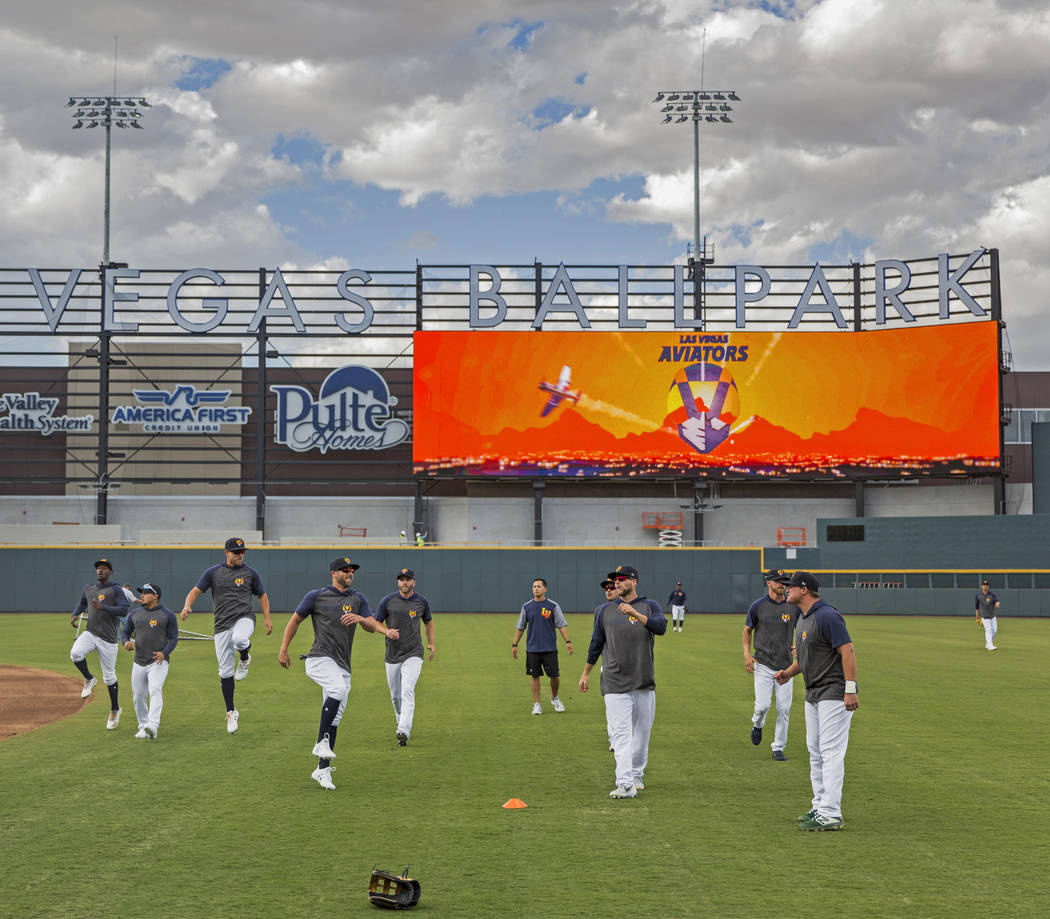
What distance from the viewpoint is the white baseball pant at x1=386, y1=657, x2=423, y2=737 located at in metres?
13.6

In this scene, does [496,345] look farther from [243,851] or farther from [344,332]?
[243,851]

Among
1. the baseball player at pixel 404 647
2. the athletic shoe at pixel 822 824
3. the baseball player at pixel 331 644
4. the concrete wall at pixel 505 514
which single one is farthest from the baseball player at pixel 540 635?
the concrete wall at pixel 505 514

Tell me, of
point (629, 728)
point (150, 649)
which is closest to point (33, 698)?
point (150, 649)

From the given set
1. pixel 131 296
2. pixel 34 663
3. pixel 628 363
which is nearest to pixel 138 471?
pixel 131 296

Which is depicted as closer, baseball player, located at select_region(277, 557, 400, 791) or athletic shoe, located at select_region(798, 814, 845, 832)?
athletic shoe, located at select_region(798, 814, 845, 832)

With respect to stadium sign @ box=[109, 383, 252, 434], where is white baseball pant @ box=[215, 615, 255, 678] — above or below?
below

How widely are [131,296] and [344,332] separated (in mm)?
11209

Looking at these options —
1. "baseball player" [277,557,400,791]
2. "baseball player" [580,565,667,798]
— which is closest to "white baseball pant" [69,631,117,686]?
"baseball player" [277,557,400,791]

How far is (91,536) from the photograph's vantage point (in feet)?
181

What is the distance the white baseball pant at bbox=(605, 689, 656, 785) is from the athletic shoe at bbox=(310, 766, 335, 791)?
2.81 m

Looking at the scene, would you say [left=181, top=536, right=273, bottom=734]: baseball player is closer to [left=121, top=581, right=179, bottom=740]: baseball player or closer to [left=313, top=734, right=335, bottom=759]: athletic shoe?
[left=121, top=581, right=179, bottom=740]: baseball player

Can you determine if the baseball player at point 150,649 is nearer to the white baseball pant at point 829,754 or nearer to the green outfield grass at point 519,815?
the green outfield grass at point 519,815

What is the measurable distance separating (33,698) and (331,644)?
33.6 ft

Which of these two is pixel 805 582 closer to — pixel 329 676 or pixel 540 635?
pixel 329 676
